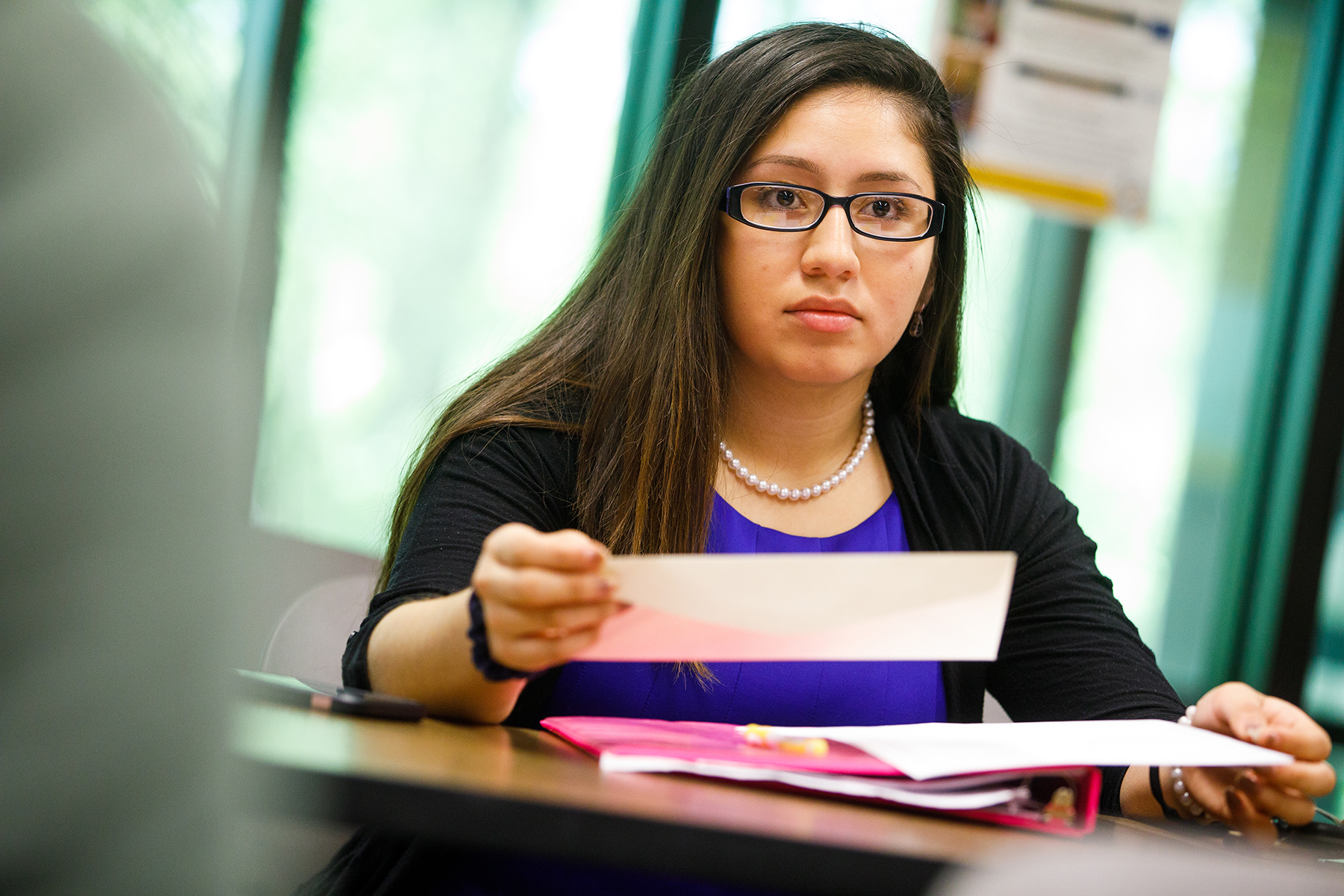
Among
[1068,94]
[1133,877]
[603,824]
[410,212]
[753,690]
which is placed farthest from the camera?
[1068,94]

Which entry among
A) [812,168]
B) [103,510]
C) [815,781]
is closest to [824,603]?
[815,781]

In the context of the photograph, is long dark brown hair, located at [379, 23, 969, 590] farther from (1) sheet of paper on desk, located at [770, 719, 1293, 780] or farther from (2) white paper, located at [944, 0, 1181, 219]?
(2) white paper, located at [944, 0, 1181, 219]

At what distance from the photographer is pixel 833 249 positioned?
1.23 meters

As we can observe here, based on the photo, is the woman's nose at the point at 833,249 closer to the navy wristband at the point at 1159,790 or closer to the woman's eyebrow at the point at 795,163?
the woman's eyebrow at the point at 795,163

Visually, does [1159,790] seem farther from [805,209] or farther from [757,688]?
[805,209]

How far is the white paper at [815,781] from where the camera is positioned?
2.25 ft

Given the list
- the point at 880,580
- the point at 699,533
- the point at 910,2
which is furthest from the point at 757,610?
the point at 910,2

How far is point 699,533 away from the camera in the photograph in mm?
1246

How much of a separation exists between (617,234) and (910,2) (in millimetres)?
1793

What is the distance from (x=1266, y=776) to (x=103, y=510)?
0.92 metres

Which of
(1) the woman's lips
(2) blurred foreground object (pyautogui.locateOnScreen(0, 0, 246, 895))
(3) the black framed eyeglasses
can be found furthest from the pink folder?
(3) the black framed eyeglasses

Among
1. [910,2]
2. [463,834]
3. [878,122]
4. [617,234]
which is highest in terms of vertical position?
[910,2]

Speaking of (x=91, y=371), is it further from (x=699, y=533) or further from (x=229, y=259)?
(x=699, y=533)

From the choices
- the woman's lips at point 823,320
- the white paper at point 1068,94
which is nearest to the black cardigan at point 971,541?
the woman's lips at point 823,320
